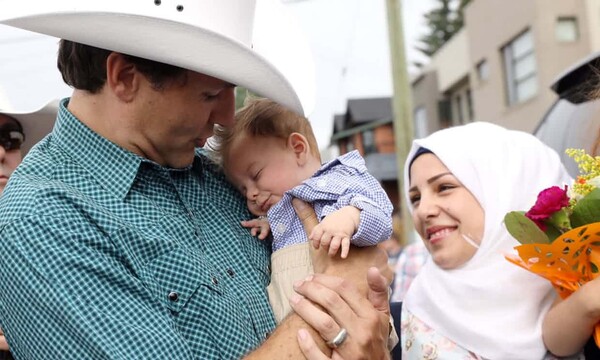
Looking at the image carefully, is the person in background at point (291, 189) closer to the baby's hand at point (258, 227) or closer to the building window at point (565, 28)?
the baby's hand at point (258, 227)

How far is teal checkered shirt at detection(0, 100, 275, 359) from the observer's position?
5.98 ft

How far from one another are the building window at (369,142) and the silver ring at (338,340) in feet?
123

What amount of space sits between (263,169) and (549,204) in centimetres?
96

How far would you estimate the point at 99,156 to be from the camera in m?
2.15

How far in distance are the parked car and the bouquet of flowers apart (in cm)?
147

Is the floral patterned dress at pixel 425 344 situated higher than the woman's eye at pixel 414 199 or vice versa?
the woman's eye at pixel 414 199

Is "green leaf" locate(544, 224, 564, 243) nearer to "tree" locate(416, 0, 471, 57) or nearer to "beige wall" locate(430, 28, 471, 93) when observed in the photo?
"beige wall" locate(430, 28, 471, 93)

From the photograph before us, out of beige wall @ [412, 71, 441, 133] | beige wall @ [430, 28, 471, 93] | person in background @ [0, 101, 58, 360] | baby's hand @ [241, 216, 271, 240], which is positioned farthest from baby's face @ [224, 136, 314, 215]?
beige wall @ [412, 71, 441, 133]

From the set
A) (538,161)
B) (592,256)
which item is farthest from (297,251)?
(538,161)

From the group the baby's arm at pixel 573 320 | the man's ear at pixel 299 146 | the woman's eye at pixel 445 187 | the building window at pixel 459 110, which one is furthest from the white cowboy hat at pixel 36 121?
the building window at pixel 459 110

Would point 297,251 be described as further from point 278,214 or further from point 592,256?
point 592,256

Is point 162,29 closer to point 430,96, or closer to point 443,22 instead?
point 430,96

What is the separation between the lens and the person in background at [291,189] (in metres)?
2.28

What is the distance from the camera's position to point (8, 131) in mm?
3248
